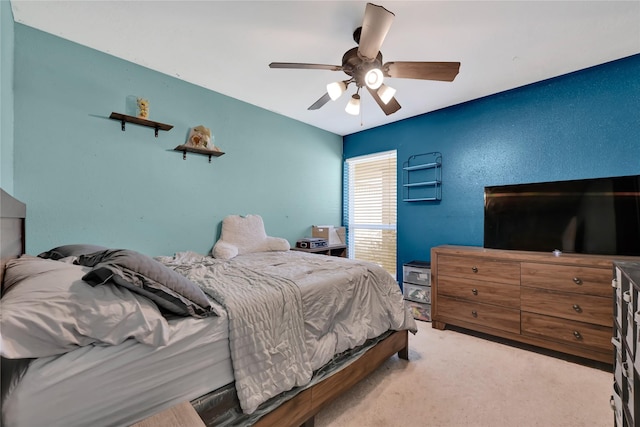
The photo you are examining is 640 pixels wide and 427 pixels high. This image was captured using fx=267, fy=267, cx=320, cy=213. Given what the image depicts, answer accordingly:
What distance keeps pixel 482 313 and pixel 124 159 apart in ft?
11.5

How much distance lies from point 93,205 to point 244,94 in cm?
177

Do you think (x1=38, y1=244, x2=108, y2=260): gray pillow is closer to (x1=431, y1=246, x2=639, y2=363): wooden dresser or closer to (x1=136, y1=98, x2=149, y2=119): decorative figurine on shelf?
(x1=136, y1=98, x2=149, y2=119): decorative figurine on shelf

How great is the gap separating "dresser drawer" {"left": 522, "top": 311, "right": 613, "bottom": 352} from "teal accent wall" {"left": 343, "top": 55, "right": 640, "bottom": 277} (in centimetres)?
98

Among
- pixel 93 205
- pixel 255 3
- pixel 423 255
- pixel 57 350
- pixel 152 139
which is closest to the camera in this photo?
pixel 57 350

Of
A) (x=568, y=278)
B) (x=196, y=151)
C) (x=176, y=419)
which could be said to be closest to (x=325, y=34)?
(x=196, y=151)

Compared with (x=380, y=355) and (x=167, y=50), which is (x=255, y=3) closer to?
(x=167, y=50)

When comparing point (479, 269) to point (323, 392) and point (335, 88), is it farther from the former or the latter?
point (335, 88)

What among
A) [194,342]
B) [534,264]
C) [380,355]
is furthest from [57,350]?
[534,264]

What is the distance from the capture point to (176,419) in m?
0.80

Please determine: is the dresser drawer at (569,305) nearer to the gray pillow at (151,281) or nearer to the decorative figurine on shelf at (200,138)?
the gray pillow at (151,281)

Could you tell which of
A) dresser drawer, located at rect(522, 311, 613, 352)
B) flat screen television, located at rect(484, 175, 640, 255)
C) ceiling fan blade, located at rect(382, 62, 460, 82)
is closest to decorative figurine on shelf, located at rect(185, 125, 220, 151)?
ceiling fan blade, located at rect(382, 62, 460, 82)

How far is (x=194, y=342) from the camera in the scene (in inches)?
41.4

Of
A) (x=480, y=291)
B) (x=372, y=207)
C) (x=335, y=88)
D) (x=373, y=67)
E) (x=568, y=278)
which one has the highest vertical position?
(x=373, y=67)

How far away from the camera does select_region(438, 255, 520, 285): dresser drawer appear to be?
7.70 feet
